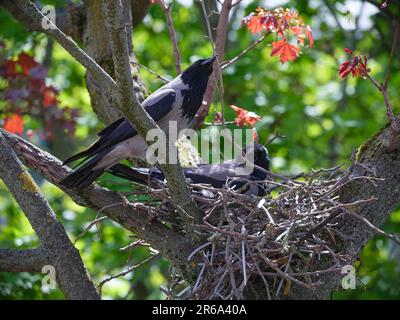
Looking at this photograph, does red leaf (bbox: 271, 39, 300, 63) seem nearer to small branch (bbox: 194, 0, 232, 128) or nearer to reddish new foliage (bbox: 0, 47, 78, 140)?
small branch (bbox: 194, 0, 232, 128)

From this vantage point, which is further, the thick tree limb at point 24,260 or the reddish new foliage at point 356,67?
the thick tree limb at point 24,260

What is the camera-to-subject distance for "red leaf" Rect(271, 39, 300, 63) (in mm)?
6078

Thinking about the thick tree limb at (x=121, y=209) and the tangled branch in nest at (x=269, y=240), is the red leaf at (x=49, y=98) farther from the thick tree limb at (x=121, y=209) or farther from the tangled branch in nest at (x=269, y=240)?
the tangled branch in nest at (x=269, y=240)

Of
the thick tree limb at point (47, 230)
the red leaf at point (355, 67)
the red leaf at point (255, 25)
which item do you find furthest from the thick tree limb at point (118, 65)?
the red leaf at point (255, 25)

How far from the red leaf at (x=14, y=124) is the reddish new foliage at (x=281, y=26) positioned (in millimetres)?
3423

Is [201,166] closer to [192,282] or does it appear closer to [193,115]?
[193,115]

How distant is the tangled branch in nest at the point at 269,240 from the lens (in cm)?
434

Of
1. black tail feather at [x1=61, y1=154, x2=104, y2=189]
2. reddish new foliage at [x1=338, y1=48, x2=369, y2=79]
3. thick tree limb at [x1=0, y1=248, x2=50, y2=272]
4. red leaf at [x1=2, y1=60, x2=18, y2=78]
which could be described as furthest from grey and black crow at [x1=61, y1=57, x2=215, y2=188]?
red leaf at [x1=2, y1=60, x2=18, y2=78]

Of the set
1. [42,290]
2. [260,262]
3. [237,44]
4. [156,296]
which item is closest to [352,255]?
[260,262]

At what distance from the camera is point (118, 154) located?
5.52 m

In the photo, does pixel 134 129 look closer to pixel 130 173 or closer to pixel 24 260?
pixel 130 173

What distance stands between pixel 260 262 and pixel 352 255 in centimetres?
65

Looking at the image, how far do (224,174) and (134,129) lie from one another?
92cm

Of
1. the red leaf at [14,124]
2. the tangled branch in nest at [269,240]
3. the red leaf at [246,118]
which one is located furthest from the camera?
the red leaf at [14,124]
